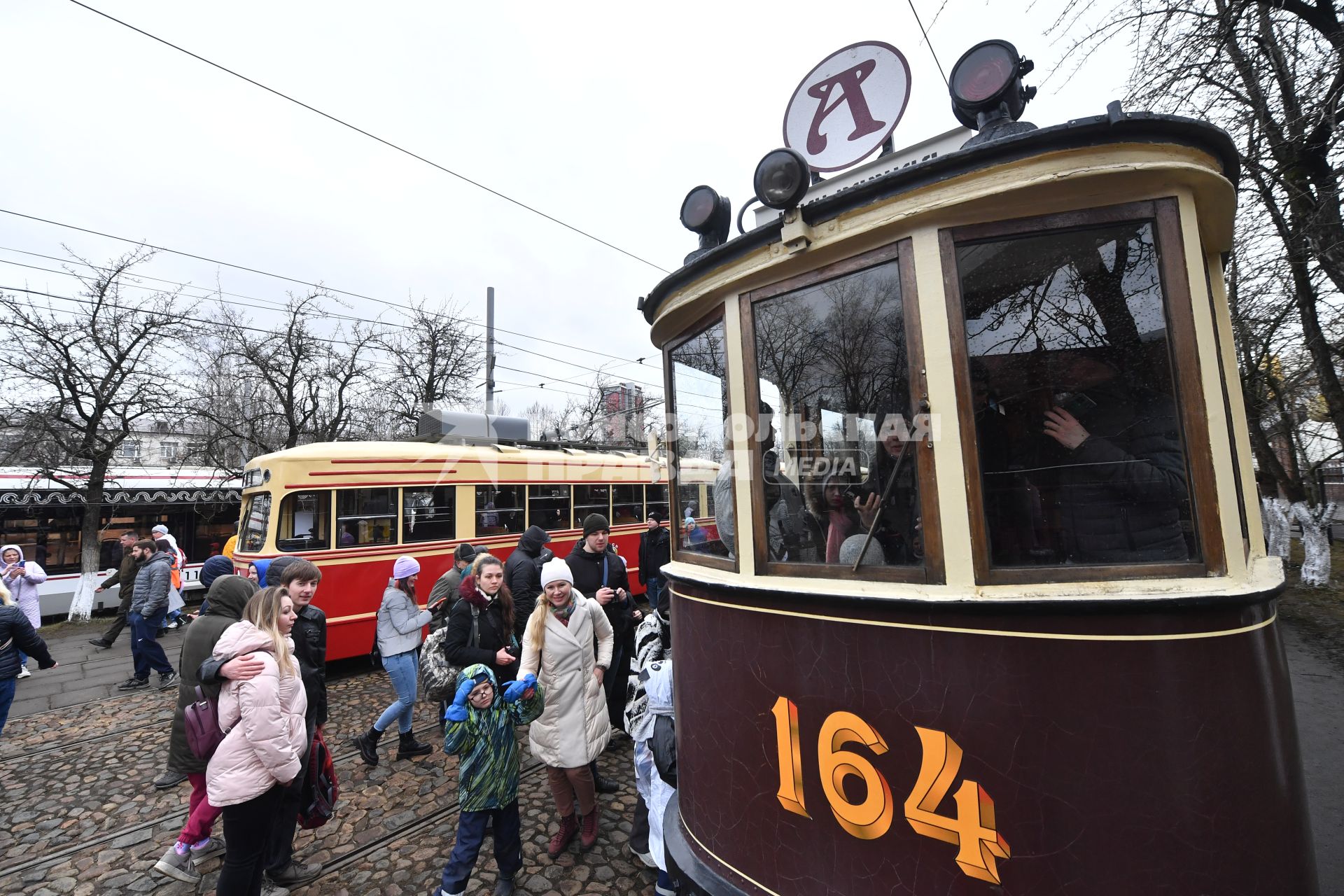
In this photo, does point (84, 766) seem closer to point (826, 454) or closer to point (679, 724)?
point (679, 724)

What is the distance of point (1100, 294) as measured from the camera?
1.87m

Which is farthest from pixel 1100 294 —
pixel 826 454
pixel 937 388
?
pixel 826 454

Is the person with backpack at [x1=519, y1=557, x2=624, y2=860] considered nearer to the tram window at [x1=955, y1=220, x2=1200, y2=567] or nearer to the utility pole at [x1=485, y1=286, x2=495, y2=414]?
the tram window at [x1=955, y1=220, x2=1200, y2=567]

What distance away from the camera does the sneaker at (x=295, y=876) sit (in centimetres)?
322

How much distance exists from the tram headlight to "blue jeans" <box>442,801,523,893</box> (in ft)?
11.9

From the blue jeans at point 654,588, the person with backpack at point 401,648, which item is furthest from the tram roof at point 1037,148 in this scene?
the blue jeans at point 654,588

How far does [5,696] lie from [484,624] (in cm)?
394

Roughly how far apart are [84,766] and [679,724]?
5.38 metres

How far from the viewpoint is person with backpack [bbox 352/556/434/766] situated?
457 centimetres

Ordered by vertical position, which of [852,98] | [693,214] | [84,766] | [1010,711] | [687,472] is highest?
[852,98]

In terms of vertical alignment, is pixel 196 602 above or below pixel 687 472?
below

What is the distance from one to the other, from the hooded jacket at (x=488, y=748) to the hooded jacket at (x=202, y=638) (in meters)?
1.47

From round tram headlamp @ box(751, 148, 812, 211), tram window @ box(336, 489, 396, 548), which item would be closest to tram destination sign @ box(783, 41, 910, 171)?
round tram headlamp @ box(751, 148, 812, 211)

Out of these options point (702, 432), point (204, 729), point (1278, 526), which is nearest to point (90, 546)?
point (204, 729)
